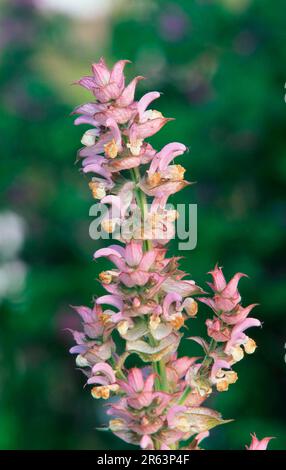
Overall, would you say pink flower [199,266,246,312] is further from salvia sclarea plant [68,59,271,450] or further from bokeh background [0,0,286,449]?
bokeh background [0,0,286,449]

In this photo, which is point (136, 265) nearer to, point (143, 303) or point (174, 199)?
point (143, 303)

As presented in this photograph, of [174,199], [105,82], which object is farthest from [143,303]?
[174,199]

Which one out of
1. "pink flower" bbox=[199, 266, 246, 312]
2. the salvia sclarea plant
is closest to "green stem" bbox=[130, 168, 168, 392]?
the salvia sclarea plant

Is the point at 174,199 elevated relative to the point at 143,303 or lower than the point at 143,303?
elevated

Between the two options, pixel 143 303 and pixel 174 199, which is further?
pixel 174 199

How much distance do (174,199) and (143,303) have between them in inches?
245

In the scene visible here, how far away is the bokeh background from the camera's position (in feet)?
24.2

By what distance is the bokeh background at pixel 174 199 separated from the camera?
7.37 m

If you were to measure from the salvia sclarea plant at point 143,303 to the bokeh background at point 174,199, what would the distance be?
475cm

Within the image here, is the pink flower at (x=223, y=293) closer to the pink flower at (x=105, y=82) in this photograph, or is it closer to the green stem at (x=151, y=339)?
the green stem at (x=151, y=339)

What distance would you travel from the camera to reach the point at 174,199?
25.9 ft

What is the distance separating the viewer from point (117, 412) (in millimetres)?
1772

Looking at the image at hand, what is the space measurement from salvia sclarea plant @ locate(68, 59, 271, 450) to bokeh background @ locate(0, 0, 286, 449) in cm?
475

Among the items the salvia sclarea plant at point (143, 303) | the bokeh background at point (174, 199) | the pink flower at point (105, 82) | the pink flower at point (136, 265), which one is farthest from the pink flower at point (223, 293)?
the bokeh background at point (174, 199)
